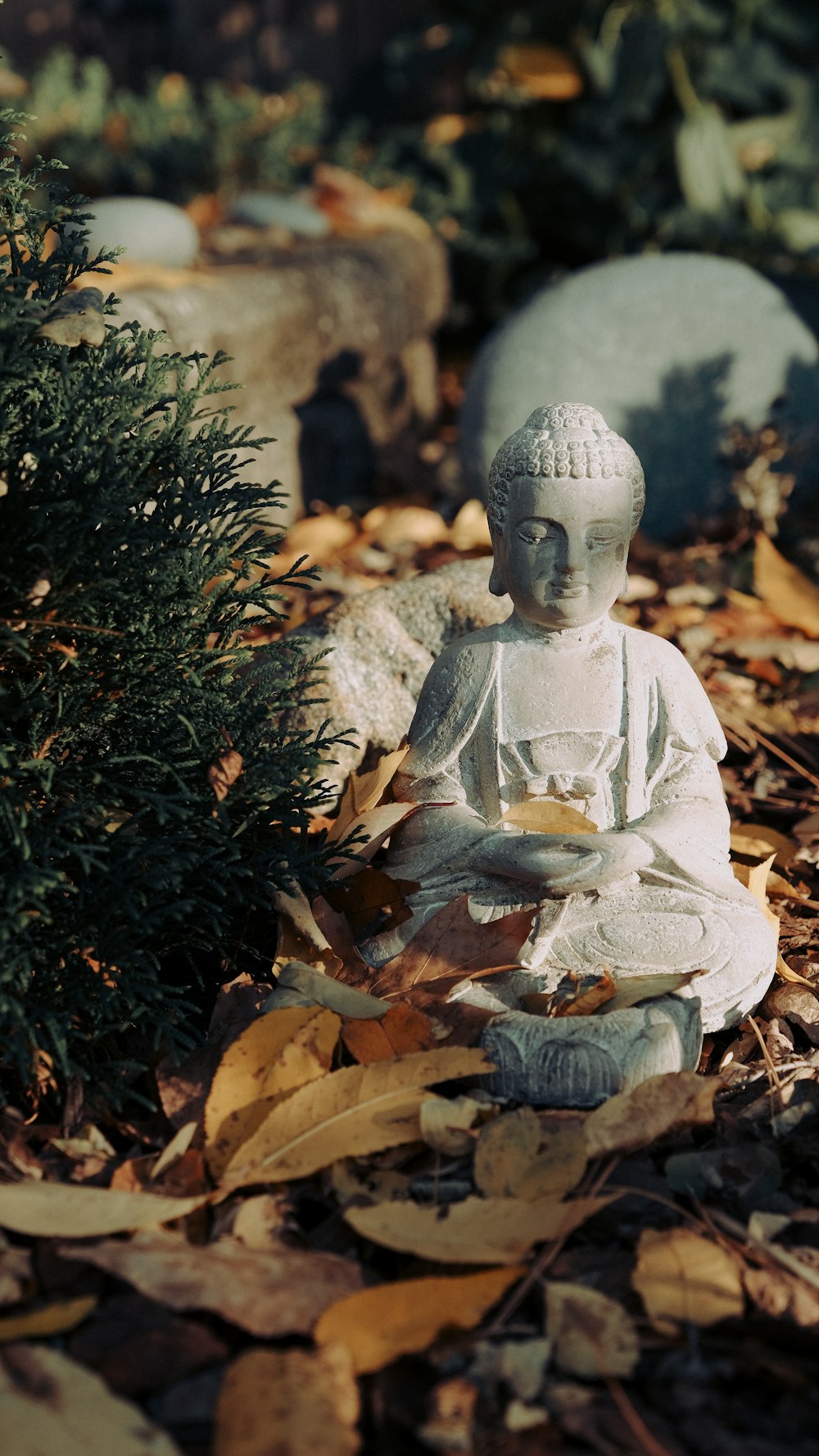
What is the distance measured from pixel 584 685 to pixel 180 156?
17.4 feet

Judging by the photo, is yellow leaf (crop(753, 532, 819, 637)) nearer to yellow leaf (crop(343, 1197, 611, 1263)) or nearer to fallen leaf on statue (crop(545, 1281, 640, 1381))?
yellow leaf (crop(343, 1197, 611, 1263))

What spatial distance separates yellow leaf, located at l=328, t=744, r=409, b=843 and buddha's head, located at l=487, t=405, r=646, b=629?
51 cm

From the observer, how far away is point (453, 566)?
409 centimetres

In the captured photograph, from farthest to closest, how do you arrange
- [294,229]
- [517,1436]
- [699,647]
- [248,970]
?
[294,229]
[699,647]
[248,970]
[517,1436]

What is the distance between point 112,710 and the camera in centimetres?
277

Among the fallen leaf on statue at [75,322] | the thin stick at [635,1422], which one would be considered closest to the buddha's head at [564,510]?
the fallen leaf on statue at [75,322]

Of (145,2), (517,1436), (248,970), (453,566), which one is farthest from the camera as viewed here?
(145,2)

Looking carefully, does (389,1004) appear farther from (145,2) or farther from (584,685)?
(145,2)

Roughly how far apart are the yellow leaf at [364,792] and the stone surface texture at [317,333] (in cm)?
208

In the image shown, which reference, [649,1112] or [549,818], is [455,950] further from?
[649,1112]

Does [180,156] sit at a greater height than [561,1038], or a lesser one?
greater

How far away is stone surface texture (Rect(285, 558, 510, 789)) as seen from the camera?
3.66 m

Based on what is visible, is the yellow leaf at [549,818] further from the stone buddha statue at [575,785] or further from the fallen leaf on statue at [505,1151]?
the fallen leaf on statue at [505,1151]

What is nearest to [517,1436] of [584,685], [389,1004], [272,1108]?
[272,1108]
